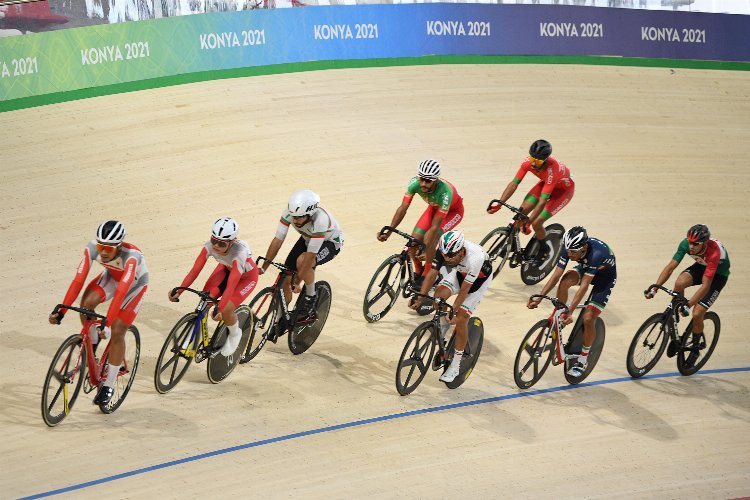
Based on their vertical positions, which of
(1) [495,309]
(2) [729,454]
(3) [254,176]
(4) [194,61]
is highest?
(4) [194,61]

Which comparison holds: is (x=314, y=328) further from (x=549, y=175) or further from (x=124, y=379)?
(x=549, y=175)

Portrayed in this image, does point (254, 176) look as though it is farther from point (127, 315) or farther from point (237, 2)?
point (127, 315)

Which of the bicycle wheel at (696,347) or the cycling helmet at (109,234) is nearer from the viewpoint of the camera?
the cycling helmet at (109,234)

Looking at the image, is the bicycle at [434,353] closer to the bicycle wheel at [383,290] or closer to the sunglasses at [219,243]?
the bicycle wheel at [383,290]

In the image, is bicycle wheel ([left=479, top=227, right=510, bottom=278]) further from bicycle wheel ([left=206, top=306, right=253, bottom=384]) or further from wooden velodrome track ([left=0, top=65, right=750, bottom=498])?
bicycle wheel ([left=206, top=306, right=253, bottom=384])

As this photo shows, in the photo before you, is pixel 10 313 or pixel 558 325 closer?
pixel 558 325

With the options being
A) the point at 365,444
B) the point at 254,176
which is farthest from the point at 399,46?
the point at 365,444

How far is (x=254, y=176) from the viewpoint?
431 inches

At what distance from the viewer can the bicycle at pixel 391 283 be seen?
27.8 feet

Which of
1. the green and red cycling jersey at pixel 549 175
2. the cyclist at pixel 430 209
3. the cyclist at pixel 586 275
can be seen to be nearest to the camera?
the cyclist at pixel 586 275

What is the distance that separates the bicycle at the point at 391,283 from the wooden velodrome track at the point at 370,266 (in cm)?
19

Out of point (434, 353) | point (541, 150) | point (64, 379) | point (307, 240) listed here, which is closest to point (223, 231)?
point (307, 240)

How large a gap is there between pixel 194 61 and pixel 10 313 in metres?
4.86

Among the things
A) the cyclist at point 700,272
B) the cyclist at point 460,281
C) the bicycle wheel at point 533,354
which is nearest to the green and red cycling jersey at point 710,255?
the cyclist at point 700,272
